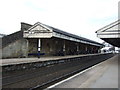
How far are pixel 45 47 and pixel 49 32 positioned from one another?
822 cm

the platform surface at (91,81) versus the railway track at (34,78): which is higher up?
the platform surface at (91,81)

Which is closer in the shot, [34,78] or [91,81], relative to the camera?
[91,81]

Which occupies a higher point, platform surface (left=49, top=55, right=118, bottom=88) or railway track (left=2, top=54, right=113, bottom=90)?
platform surface (left=49, top=55, right=118, bottom=88)

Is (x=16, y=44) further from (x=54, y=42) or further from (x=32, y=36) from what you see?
(x=54, y=42)

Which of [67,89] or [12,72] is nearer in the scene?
[67,89]

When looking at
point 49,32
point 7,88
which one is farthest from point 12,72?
point 49,32

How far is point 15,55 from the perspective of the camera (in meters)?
33.8

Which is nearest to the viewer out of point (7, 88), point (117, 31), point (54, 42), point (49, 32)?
point (7, 88)

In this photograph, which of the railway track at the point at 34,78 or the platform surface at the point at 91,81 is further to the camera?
the railway track at the point at 34,78

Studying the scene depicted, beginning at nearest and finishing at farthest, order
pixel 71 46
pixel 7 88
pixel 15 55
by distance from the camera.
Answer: pixel 7 88, pixel 15 55, pixel 71 46

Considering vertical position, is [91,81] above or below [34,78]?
above

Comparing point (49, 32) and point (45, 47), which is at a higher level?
point (49, 32)

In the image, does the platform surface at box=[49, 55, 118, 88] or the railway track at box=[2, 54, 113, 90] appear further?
the railway track at box=[2, 54, 113, 90]

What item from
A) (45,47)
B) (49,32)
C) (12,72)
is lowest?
(12,72)
